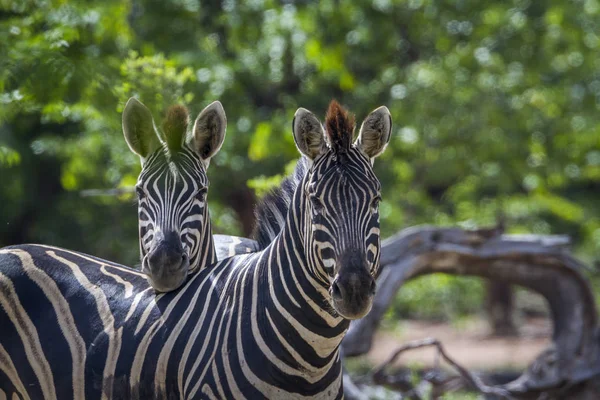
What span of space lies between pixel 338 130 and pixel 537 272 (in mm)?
5439

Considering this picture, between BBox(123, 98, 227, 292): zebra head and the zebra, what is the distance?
20 cm

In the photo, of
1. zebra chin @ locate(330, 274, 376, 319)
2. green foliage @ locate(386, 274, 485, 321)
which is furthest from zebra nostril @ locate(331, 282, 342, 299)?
green foliage @ locate(386, 274, 485, 321)

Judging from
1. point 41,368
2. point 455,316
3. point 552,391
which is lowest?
point 455,316

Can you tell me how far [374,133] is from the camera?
4.05 meters

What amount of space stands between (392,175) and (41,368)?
9528 millimetres

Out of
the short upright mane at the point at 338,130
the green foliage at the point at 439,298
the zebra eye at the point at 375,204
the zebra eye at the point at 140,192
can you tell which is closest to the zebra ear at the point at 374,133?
the short upright mane at the point at 338,130

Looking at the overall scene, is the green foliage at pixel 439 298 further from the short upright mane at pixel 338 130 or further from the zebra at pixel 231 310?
the short upright mane at pixel 338 130

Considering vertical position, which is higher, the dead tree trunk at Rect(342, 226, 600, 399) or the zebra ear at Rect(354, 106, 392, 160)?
the zebra ear at Rect(354, 106, 392, 160)

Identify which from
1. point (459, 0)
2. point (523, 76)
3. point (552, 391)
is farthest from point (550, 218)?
point (552, 391)

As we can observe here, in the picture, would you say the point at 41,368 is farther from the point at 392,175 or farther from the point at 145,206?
the point at 392,175

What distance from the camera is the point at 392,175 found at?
44.1ft

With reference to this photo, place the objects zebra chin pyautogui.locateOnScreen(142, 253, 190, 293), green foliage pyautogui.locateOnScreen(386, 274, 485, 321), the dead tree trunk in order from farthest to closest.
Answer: green foliage pyautogui.locateOnScreen(386, 274, 485, 321)
the dead tree trunk
zebra chin pyautogui.locateOnScreen(142, 253, 190, 293)

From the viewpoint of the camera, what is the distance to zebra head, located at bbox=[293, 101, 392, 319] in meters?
3.49

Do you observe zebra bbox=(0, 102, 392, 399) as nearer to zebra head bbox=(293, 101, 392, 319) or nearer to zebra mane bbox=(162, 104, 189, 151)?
zebra head bbox=(293, 101, 392, 319)
